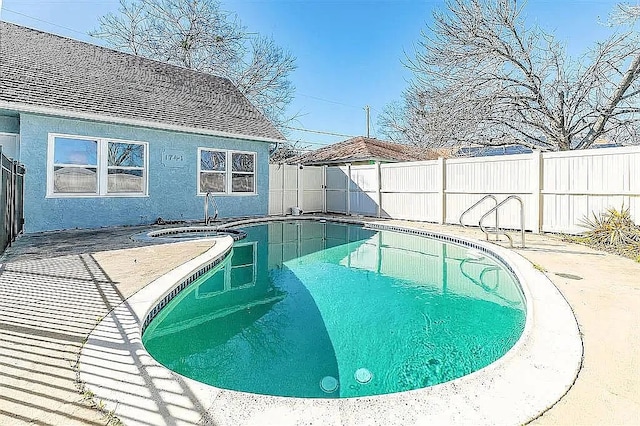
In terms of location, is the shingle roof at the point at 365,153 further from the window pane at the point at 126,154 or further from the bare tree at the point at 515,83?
the window pane at the point at 126,154

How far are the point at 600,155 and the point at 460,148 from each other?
683 centimetres

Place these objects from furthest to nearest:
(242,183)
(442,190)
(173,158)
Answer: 1. (242,183)
2. (442,190)
3. (173,158)

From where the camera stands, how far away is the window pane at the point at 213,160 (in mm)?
13052


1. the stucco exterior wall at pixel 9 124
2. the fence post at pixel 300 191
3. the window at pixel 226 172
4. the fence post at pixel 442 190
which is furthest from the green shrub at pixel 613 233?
the stucco exterior wall at pixel 9 124

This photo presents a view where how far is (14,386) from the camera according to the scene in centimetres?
230

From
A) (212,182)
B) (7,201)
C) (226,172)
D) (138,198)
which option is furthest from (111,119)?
(7,201)

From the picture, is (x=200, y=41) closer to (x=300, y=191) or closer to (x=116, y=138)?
(x=300, y=191)

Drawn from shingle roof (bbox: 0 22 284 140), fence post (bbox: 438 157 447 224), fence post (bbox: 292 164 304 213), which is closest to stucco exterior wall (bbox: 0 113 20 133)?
shingle roof (bbox: 0 22 284 140)

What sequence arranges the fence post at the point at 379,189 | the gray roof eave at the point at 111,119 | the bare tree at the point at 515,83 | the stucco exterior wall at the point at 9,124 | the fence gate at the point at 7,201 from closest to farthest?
the fence gate at the point at 7,201
the gray roof eave at the point at 111,119
the stucco exterior wall at the point at 9,124
the bare tree at the point at 515,83
the fence post at the point at 379,189

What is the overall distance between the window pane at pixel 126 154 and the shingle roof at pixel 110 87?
0.98 m

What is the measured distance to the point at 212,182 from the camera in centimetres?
1345

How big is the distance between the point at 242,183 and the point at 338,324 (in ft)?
35.2

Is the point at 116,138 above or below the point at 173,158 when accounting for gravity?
above

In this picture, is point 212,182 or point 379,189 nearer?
point 212,182
